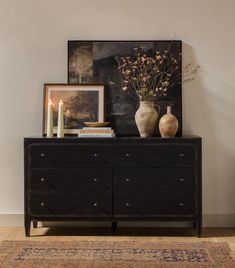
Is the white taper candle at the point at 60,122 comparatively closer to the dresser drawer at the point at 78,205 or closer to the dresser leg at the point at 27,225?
the dresser drawer at the point at 78,205

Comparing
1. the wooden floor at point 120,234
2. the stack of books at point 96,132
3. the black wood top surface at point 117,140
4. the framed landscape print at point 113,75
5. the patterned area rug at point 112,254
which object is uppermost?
the framed landscape print at point 113,75

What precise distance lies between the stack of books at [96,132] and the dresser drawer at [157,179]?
297 millimetres

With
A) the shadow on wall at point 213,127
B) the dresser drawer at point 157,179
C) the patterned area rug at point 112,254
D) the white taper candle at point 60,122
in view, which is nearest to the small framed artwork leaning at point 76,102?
the white taper candle at point 60,122

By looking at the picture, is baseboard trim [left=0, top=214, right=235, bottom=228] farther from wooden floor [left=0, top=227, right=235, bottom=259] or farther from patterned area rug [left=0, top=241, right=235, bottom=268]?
patterned area rug [left=0, top=241, right=235, bottom=268]

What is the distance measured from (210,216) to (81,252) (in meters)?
1.37

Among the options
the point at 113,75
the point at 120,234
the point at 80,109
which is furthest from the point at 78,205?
the point at 113,75

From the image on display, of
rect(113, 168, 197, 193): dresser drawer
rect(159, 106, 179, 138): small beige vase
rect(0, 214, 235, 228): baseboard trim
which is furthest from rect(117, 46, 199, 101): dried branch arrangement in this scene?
rect(0, 214, 235, 228): baseboard trim

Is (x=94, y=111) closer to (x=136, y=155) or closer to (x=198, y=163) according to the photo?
(x=136, y=155)

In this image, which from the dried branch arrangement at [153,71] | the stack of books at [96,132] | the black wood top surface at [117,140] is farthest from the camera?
the dried branch arrangement at [153,71]

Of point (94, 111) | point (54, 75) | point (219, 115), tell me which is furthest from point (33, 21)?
point (219, 115)

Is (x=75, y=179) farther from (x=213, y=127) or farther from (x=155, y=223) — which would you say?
(x=213, y=127)

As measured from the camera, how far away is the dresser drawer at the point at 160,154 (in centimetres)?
415

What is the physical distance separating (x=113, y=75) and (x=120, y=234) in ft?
4.45

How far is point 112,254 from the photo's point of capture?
369 centimetres
